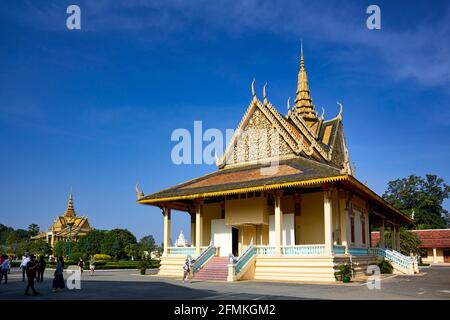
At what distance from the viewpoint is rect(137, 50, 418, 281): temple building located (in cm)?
1839

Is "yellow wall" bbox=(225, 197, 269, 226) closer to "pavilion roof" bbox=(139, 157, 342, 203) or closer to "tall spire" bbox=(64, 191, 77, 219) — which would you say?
"pavilion roof" bbox=(139, 157, 342, 203)

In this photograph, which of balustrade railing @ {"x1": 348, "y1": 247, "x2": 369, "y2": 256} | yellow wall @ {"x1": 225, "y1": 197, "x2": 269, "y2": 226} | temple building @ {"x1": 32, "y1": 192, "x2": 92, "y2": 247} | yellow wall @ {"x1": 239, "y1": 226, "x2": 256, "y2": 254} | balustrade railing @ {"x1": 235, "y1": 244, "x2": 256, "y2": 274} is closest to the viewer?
balustrade railing @ {"x1": 235, "y1": 244, "x2": 256, "y2": 274}

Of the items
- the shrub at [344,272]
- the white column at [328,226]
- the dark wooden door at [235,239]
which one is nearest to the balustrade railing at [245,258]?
the dark wooden door at [235,239]

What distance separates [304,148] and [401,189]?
6214 centimetres

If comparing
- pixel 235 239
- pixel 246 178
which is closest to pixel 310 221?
pixel 246 178

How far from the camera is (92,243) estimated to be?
57.1m

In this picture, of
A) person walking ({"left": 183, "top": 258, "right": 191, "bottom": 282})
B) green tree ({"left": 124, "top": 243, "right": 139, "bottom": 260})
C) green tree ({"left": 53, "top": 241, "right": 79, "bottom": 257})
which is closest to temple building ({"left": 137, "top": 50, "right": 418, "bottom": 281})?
person walking ({"left": 183, "top": 258, "right": 191, "bottom": 282})

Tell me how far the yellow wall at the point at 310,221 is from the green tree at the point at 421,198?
56.0m

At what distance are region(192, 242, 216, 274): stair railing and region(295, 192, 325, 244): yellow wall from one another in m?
4.28

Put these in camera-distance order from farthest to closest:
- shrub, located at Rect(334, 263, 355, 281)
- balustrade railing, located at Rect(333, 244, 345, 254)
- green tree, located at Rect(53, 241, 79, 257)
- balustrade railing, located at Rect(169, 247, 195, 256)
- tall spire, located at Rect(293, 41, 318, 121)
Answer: green tree, located at Rect(53, 241, 79, 257), tall spire, located at Rect(293, 41, 318, 121), balustrade railing, located at Rect(169, 247, 195, 256), balustrade railing, located at Rect(333, 244, 345, 254), shrub, located at Rect(334, 263, 355, 281)

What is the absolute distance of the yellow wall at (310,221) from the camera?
2095 centimetres

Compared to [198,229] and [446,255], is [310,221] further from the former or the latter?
[446,255]

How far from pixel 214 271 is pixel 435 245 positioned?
133 ft
